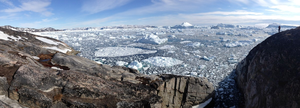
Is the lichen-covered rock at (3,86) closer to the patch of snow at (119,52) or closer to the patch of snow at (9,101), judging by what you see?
the patch of snow at (9,101)

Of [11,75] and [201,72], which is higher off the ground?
[11,75]

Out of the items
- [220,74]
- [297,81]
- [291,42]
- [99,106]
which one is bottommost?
[220,74]

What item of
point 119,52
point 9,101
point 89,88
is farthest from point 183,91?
point 119,52

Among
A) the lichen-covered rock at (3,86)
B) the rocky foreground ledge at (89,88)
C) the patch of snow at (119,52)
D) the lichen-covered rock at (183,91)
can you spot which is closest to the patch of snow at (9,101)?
the rocky foreground ledge at (89,88)

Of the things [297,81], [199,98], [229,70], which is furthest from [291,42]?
[229,70]

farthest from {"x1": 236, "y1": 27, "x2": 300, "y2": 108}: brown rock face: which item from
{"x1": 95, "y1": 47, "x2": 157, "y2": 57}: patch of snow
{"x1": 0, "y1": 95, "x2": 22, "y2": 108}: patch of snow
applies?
{"x1": 95, "y1": 47, "x2": 157, "y2": 57}: patch of snow

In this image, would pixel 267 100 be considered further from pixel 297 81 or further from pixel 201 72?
pixel 201 72
